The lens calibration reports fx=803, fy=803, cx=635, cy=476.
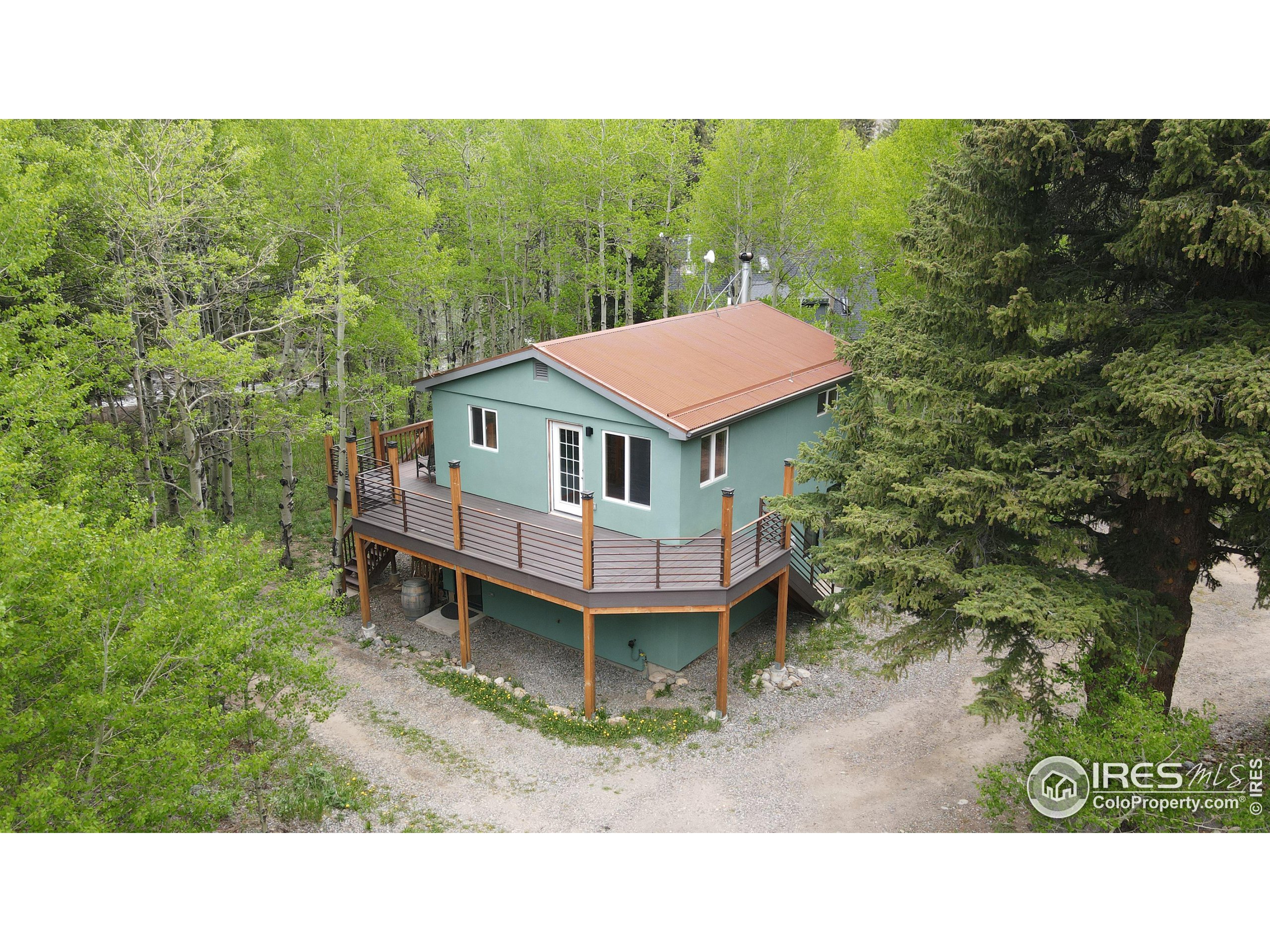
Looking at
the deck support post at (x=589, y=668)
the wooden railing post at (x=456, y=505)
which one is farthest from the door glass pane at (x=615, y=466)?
the wooden railing post at (x=456, y=505)

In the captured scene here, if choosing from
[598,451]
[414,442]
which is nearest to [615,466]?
[598,451]

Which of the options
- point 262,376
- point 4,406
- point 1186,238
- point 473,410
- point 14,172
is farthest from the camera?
point 262,376

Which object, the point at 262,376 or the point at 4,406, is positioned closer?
the point at 4,406

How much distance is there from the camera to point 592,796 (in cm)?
1042

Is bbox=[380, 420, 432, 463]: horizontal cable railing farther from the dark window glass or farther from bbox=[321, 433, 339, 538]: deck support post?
the dark window glass

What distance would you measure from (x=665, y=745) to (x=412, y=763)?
3516 millimetres

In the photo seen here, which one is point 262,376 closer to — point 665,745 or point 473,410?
point 473,410

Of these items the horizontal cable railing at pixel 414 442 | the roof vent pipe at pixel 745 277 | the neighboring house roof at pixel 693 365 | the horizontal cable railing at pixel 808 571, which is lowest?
the horizontal cable railing at pixel 808 571

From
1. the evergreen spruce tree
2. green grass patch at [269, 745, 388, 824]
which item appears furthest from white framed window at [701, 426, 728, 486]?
green grass patch at [269, 745, 388, 824]

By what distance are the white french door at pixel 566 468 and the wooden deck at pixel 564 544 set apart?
0.26 metres

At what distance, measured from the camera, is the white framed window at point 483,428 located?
14.3 meters

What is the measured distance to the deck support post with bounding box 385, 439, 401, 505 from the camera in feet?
45.2

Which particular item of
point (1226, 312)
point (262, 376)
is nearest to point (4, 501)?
point (262, 376)

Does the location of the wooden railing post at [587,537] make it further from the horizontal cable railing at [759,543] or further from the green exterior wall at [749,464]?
the horizontal cable railing at [759,543]
